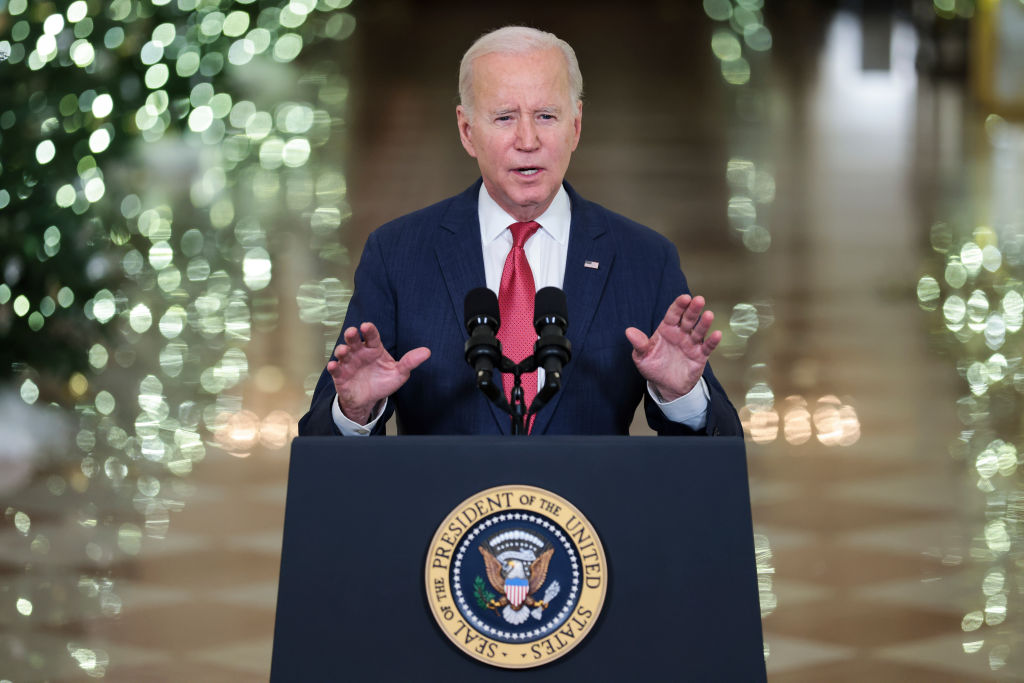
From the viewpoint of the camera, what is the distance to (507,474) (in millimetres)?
1067

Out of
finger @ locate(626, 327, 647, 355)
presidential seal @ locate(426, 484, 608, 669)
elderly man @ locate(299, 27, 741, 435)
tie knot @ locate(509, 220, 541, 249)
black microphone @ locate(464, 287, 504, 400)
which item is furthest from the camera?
tie knot @ locate(509, 220, 541, 249)

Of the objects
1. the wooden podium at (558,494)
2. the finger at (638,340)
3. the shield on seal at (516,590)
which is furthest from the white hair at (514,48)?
the shield on seal at (516,590)

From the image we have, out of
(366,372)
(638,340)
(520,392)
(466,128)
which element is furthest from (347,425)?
(466,128)

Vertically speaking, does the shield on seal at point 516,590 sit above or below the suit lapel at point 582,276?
below

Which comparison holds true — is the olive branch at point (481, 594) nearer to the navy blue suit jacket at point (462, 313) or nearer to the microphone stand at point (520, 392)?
the microphone stand at point (520, 392)

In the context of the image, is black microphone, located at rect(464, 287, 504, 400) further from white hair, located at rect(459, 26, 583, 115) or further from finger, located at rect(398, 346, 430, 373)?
white hair, located at rect(459, 26, 583, 115)

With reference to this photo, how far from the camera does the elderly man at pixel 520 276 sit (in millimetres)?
1461

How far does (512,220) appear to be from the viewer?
1.58 meters

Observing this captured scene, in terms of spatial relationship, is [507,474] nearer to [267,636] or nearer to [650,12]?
[267,636]

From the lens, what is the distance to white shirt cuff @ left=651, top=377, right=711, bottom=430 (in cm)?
137

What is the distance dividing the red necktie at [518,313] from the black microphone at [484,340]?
24 cm

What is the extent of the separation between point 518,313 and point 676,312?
1.02 ft

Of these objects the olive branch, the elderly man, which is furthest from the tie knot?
the olive branch

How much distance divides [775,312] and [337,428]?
3928mm
